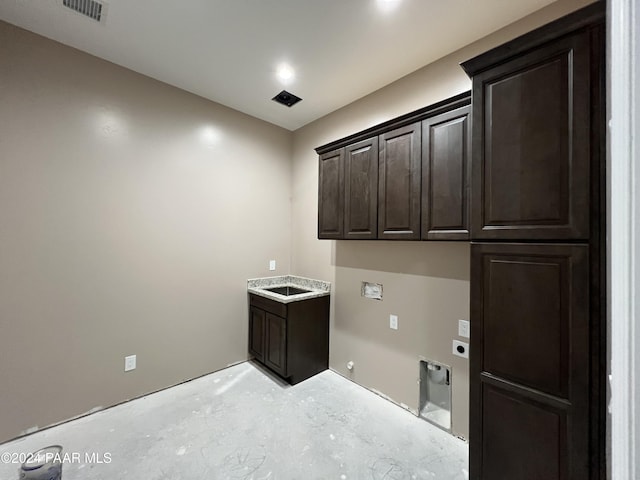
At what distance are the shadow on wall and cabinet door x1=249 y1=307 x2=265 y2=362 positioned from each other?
3.46 feet

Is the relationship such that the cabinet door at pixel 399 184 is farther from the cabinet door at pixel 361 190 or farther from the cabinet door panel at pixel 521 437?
the cabinet door panel at pixel 521 437

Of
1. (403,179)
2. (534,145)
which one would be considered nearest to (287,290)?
(403,179)

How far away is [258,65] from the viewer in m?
2.27

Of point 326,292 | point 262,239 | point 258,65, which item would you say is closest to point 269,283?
point 262,239

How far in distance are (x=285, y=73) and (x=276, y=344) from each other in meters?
2.59

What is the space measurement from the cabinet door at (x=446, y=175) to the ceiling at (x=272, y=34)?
62cm

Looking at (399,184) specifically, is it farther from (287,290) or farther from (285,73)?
(287,290)

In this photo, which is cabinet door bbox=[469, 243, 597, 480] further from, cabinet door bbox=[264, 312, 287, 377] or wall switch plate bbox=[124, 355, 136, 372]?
wall switch plate bbox=[124, 355, 136, 372]

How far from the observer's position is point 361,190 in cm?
242

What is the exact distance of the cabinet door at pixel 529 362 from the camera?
3.63 ft

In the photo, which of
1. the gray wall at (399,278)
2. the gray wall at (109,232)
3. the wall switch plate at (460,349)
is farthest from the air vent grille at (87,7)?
the wall switch plate at (460,349)

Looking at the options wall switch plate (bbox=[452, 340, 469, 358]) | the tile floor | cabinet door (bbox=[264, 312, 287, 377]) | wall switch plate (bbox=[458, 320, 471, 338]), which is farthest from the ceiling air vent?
the tile floor

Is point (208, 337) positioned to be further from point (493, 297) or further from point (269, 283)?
point (493, 297)

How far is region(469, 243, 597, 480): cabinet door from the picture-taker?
1106mm
